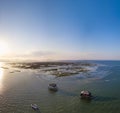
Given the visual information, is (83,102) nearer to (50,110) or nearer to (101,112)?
(101,112)

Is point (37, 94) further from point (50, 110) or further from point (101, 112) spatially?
point (101, 112)


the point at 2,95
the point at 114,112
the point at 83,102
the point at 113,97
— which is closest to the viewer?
the point at 114,112

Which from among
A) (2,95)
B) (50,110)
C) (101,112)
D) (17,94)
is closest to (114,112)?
(101,112)

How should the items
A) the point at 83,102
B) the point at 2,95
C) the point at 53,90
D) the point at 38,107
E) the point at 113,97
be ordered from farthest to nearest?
the point at 53,90
the point at 2,95
the point at 113,97
the point at 83,102
the point at 38,107

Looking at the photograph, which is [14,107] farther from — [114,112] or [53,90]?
[114,112]

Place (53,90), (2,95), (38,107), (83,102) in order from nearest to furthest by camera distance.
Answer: (38,107), (83,102), (2,95), (53,90)

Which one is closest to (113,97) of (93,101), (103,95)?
(103,95)

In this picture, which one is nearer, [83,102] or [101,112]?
[101,112]

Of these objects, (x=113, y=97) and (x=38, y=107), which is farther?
(x=113, y=97)

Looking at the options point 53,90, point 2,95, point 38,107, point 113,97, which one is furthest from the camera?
point 53,90
